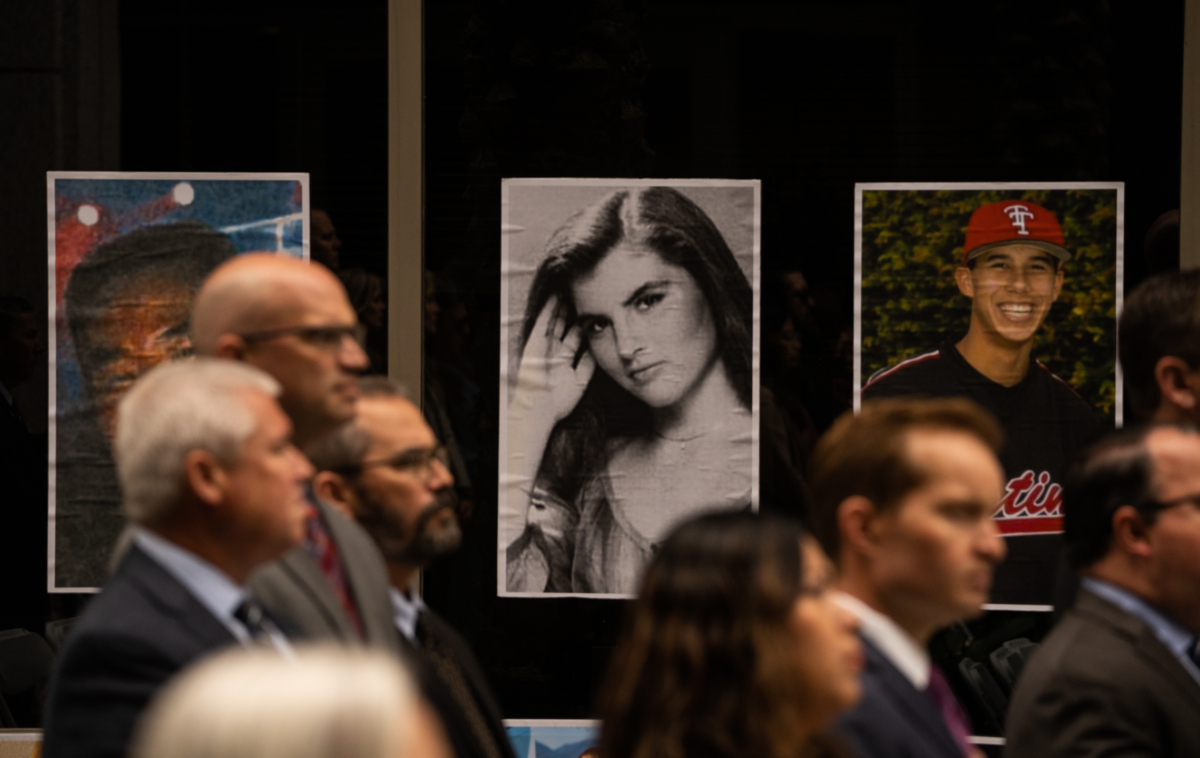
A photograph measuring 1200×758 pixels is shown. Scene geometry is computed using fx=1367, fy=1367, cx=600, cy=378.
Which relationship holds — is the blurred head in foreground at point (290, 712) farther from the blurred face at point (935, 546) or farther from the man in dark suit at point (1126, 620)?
the man in dark suit at point (1126, 620)

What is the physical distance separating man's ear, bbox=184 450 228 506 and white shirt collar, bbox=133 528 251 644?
103 mm

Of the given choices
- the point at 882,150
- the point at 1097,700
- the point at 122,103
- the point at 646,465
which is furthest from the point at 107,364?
the point at 1097,700

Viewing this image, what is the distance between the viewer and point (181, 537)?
2.38 meters

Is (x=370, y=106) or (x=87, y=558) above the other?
(x=370, y=106)

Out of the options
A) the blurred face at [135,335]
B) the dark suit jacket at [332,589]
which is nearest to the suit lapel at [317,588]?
the dark suit jacket at [332,589]

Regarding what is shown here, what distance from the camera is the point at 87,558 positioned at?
16.5ft

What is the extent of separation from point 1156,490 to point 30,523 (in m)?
3.89

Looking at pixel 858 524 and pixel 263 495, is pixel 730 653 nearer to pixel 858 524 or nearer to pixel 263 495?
pixel 858 524

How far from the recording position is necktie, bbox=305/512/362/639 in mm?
2975

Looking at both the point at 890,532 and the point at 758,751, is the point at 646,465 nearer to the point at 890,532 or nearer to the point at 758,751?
the point at 890,532

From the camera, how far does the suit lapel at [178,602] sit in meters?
2.28

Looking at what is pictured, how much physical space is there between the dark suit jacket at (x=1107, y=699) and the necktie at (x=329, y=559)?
1423 mm

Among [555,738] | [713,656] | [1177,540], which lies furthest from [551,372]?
[713,656]

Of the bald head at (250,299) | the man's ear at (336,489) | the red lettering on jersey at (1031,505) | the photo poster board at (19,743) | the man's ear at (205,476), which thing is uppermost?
the bald head at (250,299)
